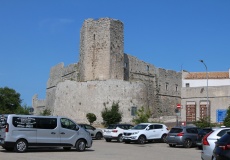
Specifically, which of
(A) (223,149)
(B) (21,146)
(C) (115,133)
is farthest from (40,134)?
(C) (115,133)

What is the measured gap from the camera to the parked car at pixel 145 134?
2889 cm

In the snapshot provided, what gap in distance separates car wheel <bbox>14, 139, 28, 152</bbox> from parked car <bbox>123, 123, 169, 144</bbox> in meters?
11.0

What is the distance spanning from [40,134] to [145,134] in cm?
1128

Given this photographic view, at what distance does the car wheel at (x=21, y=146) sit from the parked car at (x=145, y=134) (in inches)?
435

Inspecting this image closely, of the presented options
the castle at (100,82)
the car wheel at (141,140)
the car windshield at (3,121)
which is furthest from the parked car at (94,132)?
the castle at (100,82)

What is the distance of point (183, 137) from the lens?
26.1 meters

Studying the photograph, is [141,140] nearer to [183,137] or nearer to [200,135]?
[183,137]

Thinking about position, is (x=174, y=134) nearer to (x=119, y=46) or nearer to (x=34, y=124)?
(x=34, y=124)

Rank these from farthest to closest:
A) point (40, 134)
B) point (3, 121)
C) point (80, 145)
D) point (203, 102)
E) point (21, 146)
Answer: point (203, 102), point (80, 145), point (40, 134), point (3, 121), point (21, 146)

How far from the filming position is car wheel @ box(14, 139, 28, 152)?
19.2 m

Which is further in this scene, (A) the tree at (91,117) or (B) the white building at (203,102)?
(A) the tree at (91,117)

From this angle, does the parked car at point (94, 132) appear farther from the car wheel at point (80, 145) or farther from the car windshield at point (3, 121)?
the car windshield at point (3, 121)

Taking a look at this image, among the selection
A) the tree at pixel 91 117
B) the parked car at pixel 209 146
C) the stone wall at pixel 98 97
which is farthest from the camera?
the stone wall at pixel 98 97

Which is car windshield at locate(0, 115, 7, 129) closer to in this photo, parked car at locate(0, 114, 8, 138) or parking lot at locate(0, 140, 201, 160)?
parked car at locate(0, 114, 8, 138)
